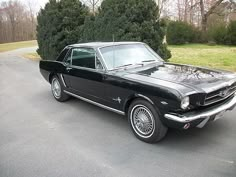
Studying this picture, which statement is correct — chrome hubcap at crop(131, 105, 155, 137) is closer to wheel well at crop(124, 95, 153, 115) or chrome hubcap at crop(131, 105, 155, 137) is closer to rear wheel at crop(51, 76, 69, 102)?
wheel well at crop(124, 95, 153, 115)

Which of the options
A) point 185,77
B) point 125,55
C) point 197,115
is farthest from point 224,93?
point 125,55

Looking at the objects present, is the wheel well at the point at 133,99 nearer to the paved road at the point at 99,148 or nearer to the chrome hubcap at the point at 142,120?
the chrome hubcap at the point at 142,120

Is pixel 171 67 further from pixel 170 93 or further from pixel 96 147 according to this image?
pixel 96 147

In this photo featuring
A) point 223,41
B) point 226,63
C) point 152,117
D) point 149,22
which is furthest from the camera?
point 223,41

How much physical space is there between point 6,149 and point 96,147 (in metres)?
1.40

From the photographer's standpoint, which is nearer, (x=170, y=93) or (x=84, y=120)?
(x=170, y=93)

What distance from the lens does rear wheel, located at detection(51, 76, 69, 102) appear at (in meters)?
5.81

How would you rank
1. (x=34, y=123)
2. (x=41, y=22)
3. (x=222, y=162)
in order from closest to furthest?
1. (x=222, y=162)
2. (x=34, y=123)
3. (x=41, y=22)

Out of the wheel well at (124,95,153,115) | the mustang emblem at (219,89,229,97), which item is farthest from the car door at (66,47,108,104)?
the mustang emblem at (219,89,229,97)

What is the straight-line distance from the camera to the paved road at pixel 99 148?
3023 millimetres

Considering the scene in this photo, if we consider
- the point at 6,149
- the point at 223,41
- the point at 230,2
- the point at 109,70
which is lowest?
the point at 6,149

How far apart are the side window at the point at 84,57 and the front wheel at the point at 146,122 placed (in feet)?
4.43

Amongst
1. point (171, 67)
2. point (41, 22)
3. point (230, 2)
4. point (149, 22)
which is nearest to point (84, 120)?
point (171, 67)

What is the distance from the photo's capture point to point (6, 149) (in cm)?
369
